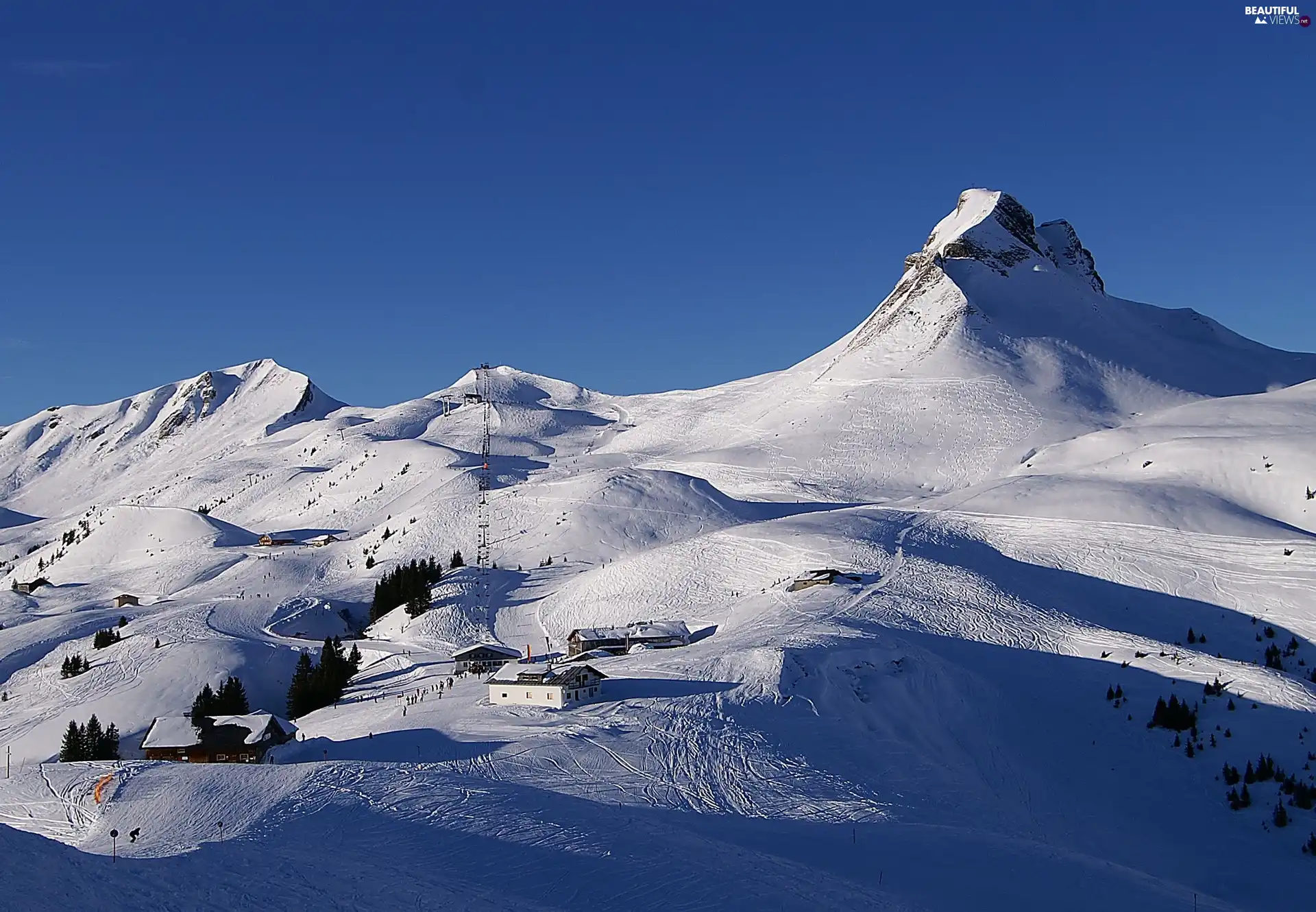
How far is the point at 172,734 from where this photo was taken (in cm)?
3775

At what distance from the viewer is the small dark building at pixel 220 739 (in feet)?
118

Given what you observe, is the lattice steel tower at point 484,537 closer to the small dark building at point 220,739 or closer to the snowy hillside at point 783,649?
the snowy hillside at point 783,649

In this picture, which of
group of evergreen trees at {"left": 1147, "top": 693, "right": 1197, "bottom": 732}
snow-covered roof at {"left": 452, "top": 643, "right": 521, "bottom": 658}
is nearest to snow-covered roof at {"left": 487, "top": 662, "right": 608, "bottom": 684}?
snow-covered roof at {"left": 452, "top": 643, "right": 521, "bottom": 658}

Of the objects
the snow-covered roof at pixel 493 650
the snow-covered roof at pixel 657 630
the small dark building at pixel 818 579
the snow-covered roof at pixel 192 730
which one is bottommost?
the snow-covered roof at pixel 192 730

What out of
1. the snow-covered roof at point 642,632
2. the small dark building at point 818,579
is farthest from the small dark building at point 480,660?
the small dark building at point 818,579

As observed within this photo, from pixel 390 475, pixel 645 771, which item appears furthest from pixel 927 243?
pixel 645 771

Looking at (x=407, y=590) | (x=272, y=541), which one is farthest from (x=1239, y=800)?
(x=272, y=541)

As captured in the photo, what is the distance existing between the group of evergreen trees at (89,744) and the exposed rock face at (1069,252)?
402 ft

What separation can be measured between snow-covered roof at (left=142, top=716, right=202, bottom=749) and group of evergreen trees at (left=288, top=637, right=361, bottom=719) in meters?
6.26

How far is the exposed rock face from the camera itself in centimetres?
13738

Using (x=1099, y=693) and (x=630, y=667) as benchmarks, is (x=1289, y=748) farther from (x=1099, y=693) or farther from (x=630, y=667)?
(x=630, y=667)

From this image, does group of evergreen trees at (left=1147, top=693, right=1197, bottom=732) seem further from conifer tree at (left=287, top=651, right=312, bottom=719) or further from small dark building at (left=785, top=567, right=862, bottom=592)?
conifer tree at (left=287, top=651, right=312, bottom=719)

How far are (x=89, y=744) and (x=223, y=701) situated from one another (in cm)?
572

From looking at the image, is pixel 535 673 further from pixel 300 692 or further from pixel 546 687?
pixel 300 692
